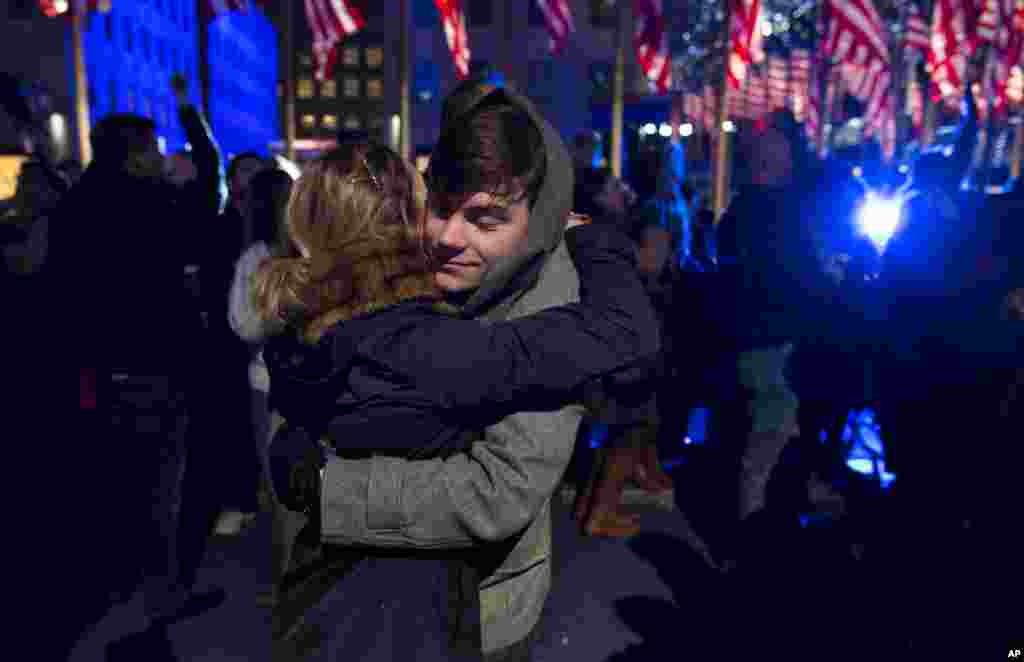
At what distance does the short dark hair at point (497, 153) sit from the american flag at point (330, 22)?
11.3 meters

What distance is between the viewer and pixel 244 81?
97312 mm

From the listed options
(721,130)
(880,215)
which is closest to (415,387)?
(880,215)

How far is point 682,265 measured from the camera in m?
7.31

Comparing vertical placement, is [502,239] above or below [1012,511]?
above

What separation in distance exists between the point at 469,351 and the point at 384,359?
167mm

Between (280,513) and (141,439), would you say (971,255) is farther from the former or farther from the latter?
(141,439)

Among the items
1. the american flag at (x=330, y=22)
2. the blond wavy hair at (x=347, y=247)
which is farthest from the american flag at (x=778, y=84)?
the blond wavy hair at (x=347, y=247)

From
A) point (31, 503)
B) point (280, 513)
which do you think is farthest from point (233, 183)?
point (280, 513)

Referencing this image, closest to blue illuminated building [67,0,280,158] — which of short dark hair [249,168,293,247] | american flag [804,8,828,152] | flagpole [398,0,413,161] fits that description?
flagpole [398,0,413,161]

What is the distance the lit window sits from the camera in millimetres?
85875

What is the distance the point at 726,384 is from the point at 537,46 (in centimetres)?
4666

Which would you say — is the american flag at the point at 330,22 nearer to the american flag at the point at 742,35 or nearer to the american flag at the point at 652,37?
the american flag at the point at 652,37

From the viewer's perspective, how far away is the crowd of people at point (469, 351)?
1832mm

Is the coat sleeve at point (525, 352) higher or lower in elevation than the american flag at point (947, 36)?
lower
